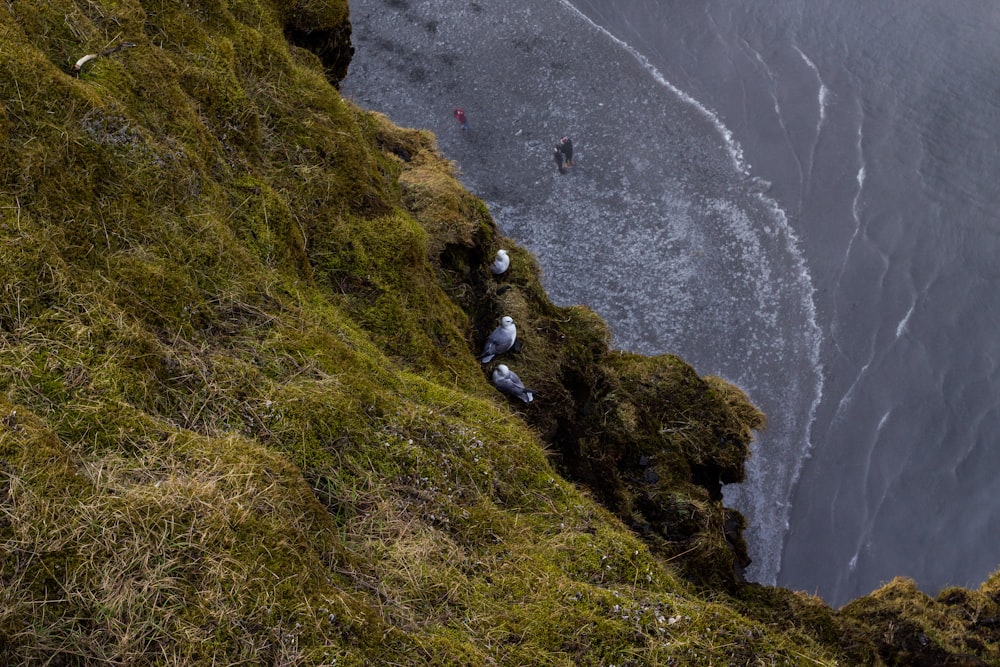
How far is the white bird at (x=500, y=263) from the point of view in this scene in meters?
9.99

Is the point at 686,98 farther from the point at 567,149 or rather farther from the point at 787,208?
the point at 787,208

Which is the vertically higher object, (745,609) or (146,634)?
(146,634)

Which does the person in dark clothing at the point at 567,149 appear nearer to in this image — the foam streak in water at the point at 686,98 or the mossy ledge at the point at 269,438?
the foam streak in water at the point at 686,98

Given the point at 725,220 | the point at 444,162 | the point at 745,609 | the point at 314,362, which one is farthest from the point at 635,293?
the point at 314,362

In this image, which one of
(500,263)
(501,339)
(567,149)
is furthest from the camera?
(567,149)

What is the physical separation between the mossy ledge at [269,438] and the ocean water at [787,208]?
621 cm

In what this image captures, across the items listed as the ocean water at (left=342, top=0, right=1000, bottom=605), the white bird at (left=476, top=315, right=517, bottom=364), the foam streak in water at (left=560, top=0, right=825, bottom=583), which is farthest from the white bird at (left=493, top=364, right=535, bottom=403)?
the ocean water at (left=342, top=0, right=1000, bottom=605)

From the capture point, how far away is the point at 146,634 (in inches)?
145

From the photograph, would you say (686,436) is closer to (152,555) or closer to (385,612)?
(385,612)

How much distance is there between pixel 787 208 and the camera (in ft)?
57.1

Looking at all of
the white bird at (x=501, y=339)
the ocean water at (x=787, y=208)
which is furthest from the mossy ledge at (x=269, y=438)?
the ocean water at (x=787, y=208)

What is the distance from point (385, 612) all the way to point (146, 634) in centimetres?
126

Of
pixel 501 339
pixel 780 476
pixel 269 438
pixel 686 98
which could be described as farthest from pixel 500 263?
pixel 686 98

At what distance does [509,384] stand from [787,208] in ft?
38.2
